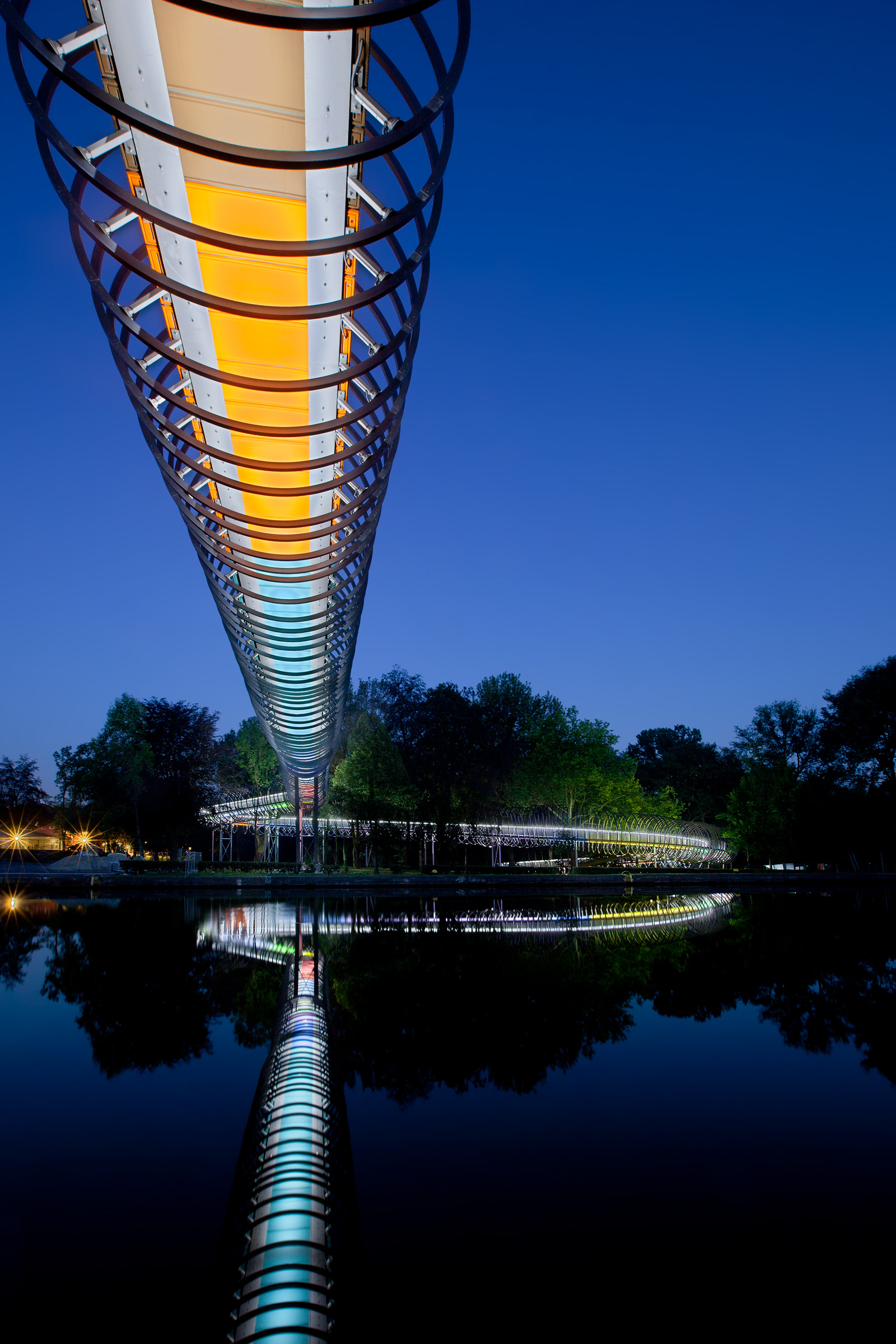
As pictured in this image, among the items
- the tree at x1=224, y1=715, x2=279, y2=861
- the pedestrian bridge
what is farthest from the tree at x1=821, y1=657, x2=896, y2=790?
the tree at x1=224, y1=715, x2=279, y2=861

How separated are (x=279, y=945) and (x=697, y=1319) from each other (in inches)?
413

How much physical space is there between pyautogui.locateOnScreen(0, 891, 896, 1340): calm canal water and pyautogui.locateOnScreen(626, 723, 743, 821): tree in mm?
73083

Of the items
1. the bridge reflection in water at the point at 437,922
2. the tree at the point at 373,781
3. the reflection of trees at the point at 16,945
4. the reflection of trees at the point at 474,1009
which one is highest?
the tree at the point at 373,781

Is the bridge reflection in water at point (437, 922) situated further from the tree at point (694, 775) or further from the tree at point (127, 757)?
the tree at point (694, 775)

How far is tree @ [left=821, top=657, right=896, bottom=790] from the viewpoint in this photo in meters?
50.2

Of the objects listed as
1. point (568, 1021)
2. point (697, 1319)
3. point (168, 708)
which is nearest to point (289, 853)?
point (168, 708)

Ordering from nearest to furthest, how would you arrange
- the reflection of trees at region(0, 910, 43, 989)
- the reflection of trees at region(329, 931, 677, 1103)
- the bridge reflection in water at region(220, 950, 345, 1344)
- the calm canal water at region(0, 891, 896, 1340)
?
the bridge reflection in water at region(220, 950, 345, 1344) < the calm canal water at region(0, 891, 896, 1340) < the reflection of trees at region(329, 931, 677, 1103) < the reflection of trees at region(0, 910, 43, 989)

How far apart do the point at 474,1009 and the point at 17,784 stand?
72154 millimetres

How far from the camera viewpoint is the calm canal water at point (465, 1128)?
9.22ft

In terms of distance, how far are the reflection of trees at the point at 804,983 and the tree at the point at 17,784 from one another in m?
67.0

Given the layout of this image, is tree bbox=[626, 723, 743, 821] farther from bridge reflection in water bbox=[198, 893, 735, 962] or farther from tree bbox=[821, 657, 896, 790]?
bridge reflection in water bbox=[198, 893, 735, 962]

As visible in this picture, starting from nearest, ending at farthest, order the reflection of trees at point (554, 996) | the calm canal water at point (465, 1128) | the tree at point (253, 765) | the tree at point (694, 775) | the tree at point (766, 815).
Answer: the calm canal water at point (465, 1128) → the reflection of trees at point (554, 996) → the tree at point (766, 815) → the tree at point (253, 765) → the tree at point (694, 775)

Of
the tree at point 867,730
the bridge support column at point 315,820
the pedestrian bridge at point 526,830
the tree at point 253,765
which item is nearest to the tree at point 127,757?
the pedestrian bridge at point 526,830

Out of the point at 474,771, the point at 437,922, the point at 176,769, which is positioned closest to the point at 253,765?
the point at 176,769
